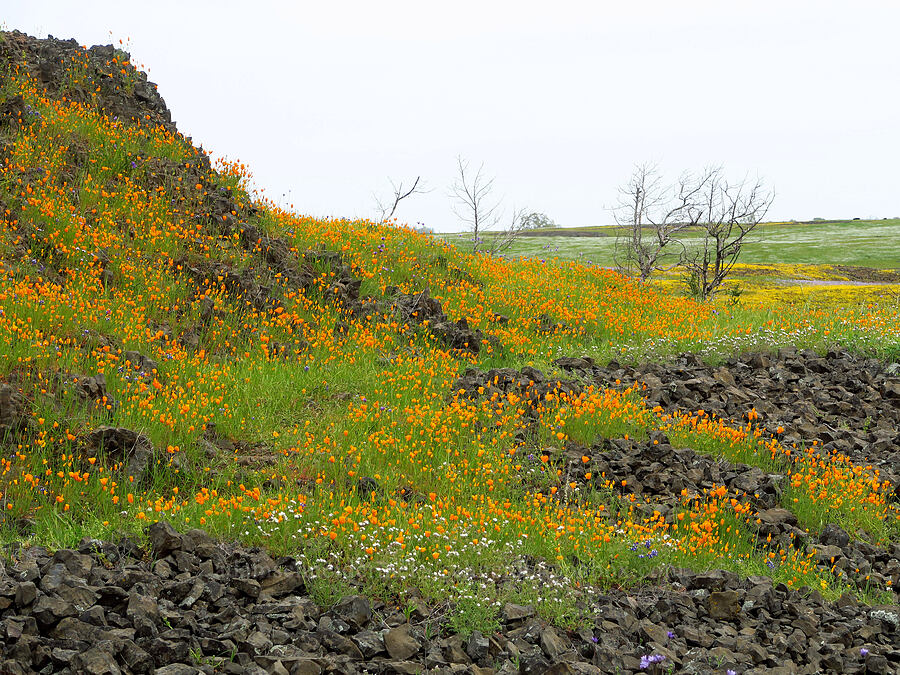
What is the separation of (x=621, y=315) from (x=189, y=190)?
8758mm

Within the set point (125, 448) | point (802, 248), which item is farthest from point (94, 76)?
point (802, 248)

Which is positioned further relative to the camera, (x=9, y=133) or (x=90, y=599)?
(x=9, y=133)

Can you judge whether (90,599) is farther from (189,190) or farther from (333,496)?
(189,190)

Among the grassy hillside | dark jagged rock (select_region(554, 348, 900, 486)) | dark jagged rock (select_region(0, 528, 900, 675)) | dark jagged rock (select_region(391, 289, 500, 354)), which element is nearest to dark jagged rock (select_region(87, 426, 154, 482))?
dark jagged rock (select_region(0, 528, 900, 675))

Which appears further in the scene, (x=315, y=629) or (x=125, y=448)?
(x=125, y=448)

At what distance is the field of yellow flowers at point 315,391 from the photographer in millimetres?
5586

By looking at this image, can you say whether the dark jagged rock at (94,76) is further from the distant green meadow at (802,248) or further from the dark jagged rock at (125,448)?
the distant green meadow at (802,248)

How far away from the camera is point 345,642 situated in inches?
161

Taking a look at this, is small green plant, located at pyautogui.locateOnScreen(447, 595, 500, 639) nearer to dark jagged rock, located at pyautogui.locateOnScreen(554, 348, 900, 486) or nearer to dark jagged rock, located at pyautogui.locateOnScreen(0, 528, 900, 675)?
dark jagged rock, located at pyautogui.locateOnScreen(0, 528, 900, 675)

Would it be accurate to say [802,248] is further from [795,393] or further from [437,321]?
[437,321]

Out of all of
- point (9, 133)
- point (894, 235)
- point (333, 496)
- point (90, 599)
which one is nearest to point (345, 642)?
point (90, 599)

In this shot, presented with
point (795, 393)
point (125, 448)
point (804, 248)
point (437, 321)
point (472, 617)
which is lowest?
point (472, 617)

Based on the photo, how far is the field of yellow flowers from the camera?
18.3 feet

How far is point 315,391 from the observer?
358 inches
